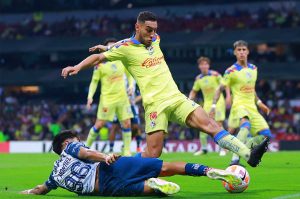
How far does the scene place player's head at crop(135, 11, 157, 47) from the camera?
11.3m

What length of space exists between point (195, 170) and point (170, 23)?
39035 millimetres

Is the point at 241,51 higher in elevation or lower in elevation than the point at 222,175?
higher

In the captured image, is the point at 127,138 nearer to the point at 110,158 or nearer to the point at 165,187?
the point at 165,187

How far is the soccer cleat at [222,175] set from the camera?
9.77m

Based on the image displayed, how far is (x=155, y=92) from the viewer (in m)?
11.3

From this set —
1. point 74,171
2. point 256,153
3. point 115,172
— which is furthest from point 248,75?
point 74,171

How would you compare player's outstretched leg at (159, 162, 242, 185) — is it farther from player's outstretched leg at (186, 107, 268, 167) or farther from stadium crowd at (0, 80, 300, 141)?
stadium crowd at (0, 80, 300, 141)

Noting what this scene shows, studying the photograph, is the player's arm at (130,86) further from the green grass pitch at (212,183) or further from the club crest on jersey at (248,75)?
the club crest on jersey at (248,75)

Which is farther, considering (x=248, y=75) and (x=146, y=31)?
(x=248, y=75)

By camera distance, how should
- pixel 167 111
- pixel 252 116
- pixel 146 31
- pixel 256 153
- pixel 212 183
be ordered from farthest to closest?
pixel 252 116
pixel 212 183
pixel 146 31
pixel 167 111
pixel 256 153

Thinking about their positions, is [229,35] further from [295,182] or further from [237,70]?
[295,182]

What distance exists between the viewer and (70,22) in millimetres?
51219

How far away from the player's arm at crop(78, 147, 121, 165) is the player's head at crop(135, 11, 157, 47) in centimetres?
218

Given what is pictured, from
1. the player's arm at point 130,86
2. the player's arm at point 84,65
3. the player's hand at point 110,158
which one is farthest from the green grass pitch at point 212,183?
the player's arm at point 130,86
